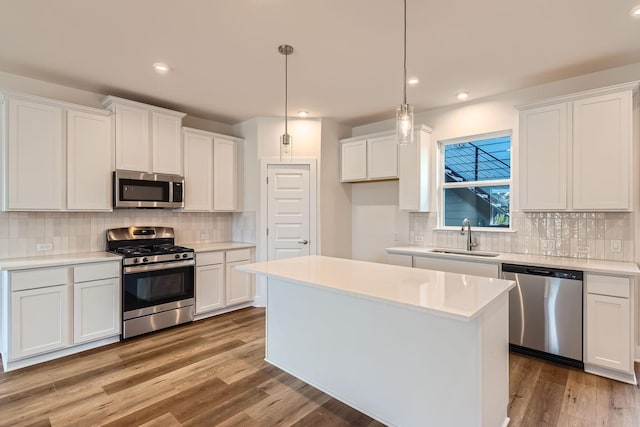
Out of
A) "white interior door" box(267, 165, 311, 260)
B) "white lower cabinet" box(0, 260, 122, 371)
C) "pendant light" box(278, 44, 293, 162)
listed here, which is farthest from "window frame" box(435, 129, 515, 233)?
"white lower cabinet" box(0, 260, 122, 371)

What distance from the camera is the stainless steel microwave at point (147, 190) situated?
361cm

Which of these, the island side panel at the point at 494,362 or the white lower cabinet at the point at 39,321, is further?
the white lower cabinet at the point at 39,321

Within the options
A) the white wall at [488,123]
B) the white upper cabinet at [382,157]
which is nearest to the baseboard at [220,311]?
the white wall at [488,123]

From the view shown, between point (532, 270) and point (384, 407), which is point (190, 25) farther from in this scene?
point (532, 270)

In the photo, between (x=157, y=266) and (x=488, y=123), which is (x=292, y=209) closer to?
(x=157, y=266)

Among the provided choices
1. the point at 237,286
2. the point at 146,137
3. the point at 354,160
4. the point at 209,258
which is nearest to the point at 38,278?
the point at 209,258

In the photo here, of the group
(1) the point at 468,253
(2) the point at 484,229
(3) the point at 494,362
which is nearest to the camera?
(3) the point at 494,362

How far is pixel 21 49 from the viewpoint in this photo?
269 cm

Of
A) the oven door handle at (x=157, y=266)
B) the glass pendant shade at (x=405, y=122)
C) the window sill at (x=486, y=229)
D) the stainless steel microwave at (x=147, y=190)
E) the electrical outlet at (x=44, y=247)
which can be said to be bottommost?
the oven door handle at (x=157, y=266)

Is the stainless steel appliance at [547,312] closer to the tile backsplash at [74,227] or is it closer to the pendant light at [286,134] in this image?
the pendant light at [286,134]

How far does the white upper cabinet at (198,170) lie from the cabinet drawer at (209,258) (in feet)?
2.10

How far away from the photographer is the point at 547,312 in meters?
2.95

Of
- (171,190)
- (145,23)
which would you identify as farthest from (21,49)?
(171,190)

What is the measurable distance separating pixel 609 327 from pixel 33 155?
17.5 feet
